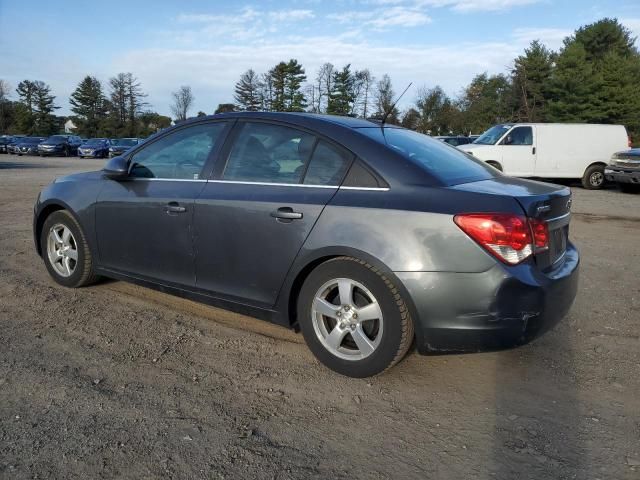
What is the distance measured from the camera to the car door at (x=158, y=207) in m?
3.82

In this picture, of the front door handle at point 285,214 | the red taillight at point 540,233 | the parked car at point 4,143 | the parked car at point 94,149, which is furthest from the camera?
the parked car at point 4,143

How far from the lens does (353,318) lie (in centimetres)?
315

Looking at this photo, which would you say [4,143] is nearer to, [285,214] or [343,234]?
[285,214]

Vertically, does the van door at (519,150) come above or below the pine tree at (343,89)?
below

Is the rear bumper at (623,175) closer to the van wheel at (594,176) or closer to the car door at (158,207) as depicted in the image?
the van wheel at (594,176)

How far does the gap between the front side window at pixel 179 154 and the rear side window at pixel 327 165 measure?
89cm

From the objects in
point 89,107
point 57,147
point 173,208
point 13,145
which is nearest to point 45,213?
point 173,208

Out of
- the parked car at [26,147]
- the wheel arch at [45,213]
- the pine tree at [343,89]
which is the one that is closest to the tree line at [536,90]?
the pine tree at [343,89]

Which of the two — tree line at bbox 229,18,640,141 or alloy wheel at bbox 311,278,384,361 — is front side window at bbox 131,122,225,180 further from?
tree line at bbox 229,18,640,141

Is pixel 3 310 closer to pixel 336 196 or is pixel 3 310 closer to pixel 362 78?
pixel 336 196

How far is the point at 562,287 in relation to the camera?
10.2 feet

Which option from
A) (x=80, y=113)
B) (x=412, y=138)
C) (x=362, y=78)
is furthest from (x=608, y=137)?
(x=80, y=113)

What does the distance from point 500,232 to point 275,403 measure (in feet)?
4.98

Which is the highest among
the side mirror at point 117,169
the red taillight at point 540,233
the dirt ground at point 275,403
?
the side mirror at point 117,169
